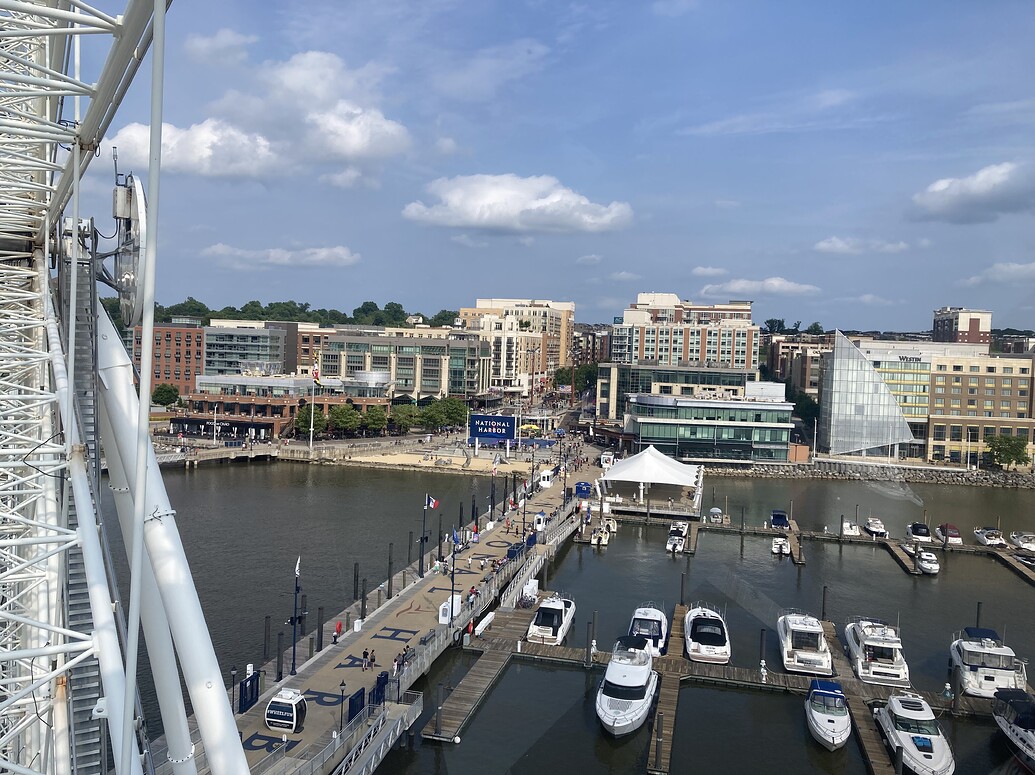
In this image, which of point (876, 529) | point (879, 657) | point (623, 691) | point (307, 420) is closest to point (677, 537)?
point (876, 529)

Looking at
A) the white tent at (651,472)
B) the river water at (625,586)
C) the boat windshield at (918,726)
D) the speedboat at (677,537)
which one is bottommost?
the river water at (625,586)

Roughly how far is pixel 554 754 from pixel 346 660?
13.4ft

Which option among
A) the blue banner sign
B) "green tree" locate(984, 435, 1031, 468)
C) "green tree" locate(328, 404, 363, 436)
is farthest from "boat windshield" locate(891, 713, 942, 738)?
"green tree" locate(328, 404, 363, 436)

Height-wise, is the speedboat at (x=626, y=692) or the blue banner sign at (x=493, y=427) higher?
the blue banner sign at (x=493, y=427)

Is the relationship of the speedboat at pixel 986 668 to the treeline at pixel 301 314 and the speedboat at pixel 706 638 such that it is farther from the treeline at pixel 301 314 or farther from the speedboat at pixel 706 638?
the treeline at pixel 301 314

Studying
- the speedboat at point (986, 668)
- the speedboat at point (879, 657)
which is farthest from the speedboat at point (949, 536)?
the speedboat at point (879, 657)

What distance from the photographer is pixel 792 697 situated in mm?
15891

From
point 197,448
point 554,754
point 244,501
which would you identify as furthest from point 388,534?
point 197,448

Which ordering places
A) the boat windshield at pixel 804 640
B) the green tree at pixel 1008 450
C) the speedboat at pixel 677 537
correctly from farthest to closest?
the green tree at pixel 1008 450 → the speedboat at pixel 677 537 → the boat windshield at pixel 804 640

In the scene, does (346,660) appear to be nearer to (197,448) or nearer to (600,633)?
(600,633)

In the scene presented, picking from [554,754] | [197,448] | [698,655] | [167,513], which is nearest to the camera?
[167,513]

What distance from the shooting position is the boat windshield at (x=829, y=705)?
1424 centimetres

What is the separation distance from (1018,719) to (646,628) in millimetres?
6678

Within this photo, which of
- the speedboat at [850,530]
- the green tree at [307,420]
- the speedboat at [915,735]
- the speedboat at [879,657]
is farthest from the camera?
the green tree at [307,420]
